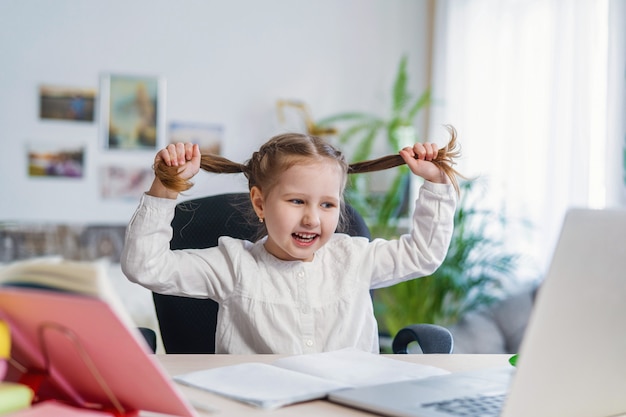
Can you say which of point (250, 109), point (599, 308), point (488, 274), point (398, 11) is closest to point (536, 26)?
point (398, 11)

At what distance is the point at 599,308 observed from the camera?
774mm

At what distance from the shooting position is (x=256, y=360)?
1235 mm

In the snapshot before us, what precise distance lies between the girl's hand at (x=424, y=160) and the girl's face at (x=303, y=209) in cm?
15

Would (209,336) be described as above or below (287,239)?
below

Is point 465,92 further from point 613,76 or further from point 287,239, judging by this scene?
point 287,239

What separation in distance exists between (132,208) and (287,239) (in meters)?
2.70

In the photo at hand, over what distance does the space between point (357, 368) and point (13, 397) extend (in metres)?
0.50

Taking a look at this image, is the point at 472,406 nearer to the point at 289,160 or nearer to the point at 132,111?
the point at 289,160

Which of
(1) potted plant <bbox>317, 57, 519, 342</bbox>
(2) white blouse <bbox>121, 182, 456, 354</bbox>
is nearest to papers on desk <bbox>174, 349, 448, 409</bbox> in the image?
(2) white blouse <bbox>121, 182, 456, 354</bbox>

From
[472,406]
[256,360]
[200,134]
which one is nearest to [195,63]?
[200,134]

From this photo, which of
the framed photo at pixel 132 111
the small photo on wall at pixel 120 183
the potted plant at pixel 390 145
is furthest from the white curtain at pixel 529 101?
the small photo on wall at pixel 120 183

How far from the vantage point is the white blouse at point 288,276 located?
1.49 meters

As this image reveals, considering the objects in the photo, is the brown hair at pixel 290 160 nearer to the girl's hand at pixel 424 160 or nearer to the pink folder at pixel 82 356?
the girl's hand at pixel 424 160

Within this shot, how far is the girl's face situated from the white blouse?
0.07m
